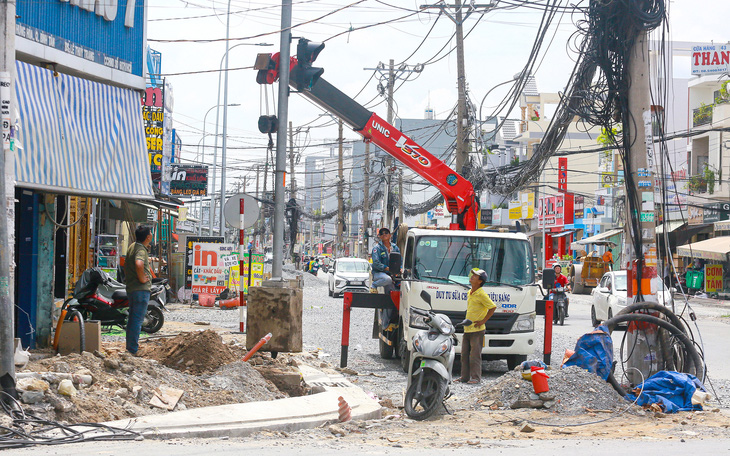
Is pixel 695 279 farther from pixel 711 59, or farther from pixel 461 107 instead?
pixel 461 107

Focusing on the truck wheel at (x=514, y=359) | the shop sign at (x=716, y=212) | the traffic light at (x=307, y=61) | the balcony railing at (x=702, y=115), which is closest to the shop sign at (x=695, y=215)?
the shop sign at (x=716, y=212)

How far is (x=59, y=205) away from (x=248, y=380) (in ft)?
21.8

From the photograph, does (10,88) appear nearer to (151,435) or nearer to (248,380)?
(151,435)

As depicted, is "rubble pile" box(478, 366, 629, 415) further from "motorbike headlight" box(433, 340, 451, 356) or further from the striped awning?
the striped awning

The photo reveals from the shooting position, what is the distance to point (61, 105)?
10.8 meters

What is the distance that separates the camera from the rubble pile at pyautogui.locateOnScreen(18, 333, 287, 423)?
712cm

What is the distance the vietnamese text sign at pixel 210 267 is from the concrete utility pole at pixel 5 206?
18181mm

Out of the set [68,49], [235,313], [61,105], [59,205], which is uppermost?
[68,49]

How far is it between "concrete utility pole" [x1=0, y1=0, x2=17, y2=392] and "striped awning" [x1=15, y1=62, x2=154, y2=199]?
209 centimetres

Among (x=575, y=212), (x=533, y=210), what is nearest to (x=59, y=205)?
(x=575, y=212)

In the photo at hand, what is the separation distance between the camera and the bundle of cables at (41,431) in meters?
6.38

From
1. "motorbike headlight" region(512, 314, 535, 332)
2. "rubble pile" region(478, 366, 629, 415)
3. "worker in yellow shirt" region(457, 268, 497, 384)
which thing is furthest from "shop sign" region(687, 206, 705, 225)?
"rubble pile" region(478, 366, 629, 415)

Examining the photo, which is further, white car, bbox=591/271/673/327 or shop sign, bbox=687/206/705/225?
shop sign, bbox=687/206/705/225

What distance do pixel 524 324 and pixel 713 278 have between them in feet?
92.7
